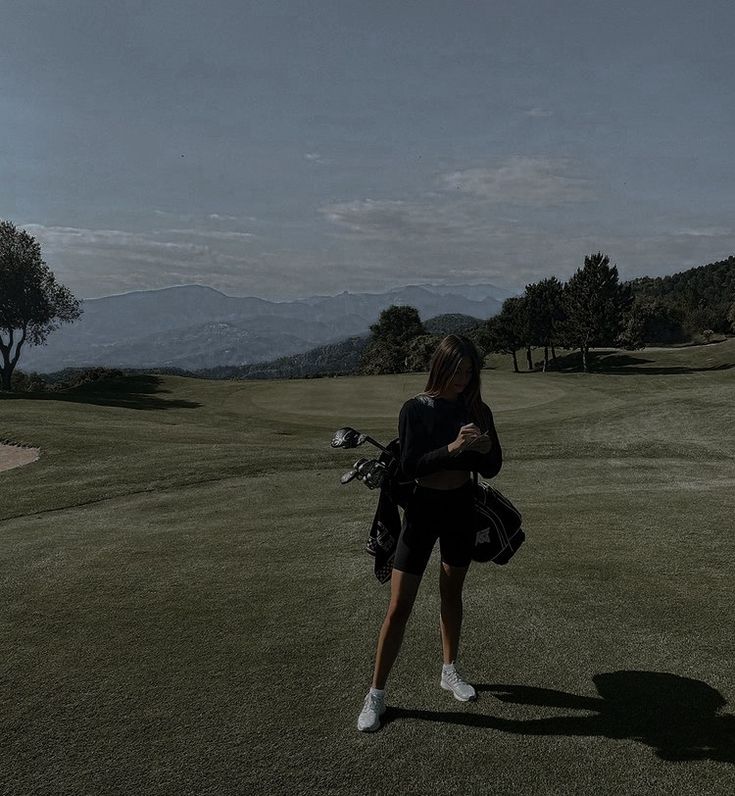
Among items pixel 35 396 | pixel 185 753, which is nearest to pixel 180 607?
pixel 185 753

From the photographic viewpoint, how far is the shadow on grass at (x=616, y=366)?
54500 mm

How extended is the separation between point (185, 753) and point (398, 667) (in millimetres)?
1788

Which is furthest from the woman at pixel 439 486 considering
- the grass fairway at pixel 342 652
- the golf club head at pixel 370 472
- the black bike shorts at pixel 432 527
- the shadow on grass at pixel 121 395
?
the shadow on grass at pixel 121 395

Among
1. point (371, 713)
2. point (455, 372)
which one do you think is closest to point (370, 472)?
point (455, 372)

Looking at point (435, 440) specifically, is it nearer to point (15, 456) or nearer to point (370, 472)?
point (370, 472)

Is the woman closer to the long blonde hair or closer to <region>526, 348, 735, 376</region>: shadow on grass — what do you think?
the long blonde hair

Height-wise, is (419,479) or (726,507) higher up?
(419,479)

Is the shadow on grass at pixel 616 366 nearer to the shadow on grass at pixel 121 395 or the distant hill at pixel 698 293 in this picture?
the distant hill at pixel 698 293

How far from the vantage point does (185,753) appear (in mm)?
3867

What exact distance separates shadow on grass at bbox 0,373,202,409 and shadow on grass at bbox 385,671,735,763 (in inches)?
1346

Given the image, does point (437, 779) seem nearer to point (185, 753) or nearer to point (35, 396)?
point (185, 753)

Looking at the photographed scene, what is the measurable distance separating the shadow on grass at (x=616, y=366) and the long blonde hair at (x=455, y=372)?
169ft

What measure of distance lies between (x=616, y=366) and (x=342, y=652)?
67.8m

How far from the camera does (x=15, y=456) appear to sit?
1892cm
